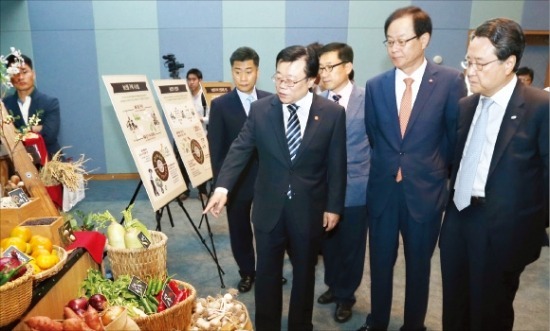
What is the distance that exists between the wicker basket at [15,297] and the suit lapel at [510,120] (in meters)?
1.87

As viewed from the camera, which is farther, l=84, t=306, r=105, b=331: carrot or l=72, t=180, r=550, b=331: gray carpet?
l=72, t=180, r=550, b=331: gray carpet

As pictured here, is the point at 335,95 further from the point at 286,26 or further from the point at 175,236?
the point at 286,26

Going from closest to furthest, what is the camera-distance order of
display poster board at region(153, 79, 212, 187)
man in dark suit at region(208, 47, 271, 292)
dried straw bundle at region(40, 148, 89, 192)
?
dried straw bundle at region(40, 148, 89, 192), man in dark suit at region(208, 47, 271, 292), display poster board at region(153, 79, 212, 187)

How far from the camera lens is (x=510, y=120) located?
5.47ft

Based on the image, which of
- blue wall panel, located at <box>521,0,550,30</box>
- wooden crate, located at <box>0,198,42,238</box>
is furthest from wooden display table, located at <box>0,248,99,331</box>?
blue wall panel, located at <box>521,0,550,30</box>

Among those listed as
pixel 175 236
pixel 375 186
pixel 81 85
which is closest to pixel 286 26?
pixel 81 85

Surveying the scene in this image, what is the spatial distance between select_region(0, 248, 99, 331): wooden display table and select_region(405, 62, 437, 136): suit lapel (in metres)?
1.75

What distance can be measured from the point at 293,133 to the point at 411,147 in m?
0.61

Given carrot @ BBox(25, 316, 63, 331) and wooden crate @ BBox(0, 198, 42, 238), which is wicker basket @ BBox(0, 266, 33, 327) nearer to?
carrot @ BBox(25, 316, 63, 331)

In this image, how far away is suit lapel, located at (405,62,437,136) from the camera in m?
1.99

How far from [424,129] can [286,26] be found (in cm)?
451

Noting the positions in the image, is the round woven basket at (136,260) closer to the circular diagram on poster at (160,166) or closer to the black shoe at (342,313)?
the circular diagram on poster at (160,166)

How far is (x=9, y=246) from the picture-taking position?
1535 mm

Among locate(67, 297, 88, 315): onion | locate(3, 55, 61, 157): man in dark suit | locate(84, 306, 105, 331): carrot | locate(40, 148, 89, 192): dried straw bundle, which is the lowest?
locate(67, 297, 88, 315): onion
